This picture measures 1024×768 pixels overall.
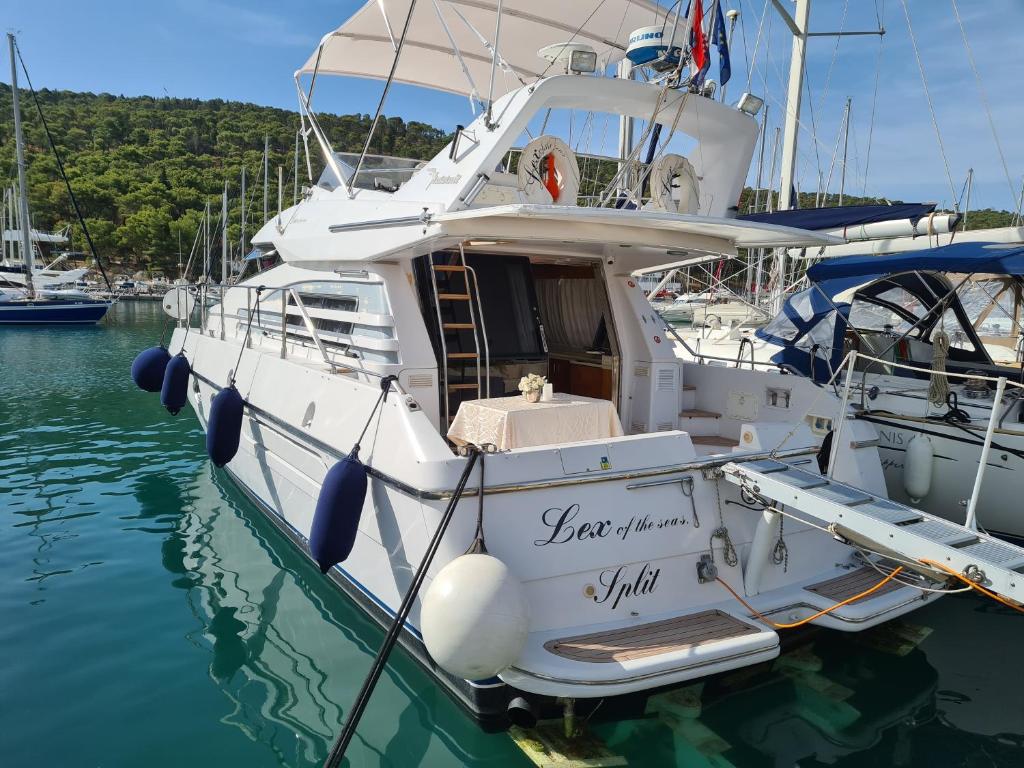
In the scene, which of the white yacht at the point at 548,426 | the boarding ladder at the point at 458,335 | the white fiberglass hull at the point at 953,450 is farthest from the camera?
the white fiberglass hull at the point at 953,450

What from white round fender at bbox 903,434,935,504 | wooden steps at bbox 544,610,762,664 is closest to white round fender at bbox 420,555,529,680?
wooden steps at bbox 544,610,762,664

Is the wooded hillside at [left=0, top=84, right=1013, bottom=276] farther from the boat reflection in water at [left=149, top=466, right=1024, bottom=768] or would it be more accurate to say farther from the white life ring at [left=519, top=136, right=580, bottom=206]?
the boat reflection in water at [left=149, top=466, right=1024, bottom=768]

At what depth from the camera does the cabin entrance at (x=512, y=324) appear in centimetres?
546

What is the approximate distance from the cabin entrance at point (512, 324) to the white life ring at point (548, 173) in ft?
2.48

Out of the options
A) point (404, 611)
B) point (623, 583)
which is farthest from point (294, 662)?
point (623, 583)

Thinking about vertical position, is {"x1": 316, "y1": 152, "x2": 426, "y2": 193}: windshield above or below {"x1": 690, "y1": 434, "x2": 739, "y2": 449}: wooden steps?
above

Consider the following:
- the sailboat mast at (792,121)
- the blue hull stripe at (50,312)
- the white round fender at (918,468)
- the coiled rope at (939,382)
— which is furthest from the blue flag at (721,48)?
the blue hull stripe at (50,312)

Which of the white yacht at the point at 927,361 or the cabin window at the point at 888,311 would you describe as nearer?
the white yacht at the point at 927,361

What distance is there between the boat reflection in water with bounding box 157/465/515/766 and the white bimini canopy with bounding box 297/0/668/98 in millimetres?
4653

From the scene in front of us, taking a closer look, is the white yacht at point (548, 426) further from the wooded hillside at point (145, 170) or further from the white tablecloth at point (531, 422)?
the wooded hillside at point (145, 170)

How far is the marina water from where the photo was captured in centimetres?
354

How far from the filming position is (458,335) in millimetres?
5500

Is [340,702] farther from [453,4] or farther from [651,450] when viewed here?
[453,4]

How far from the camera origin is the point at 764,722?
375cm
